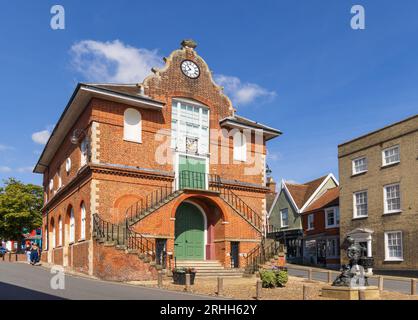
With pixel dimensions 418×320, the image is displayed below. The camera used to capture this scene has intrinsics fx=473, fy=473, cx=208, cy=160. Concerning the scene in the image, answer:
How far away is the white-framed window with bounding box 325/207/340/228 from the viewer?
38812 mm

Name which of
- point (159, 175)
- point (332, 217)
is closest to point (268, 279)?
point (159, 175)

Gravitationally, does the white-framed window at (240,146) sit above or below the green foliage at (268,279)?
above

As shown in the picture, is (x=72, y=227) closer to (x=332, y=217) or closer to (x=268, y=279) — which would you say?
(x=268, y=279)

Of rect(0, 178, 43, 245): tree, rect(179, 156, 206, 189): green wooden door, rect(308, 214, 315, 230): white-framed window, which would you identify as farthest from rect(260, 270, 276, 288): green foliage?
rect(0, 178, 43, 245): tree

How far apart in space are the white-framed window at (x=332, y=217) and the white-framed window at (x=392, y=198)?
8.57 m

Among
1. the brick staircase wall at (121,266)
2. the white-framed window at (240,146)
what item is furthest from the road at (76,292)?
the white-framed window at (240,146)

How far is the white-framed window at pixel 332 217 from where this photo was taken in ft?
127

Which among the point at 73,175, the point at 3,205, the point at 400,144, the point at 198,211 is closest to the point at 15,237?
the point at 3,205

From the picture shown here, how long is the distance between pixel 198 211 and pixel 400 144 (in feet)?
44.6

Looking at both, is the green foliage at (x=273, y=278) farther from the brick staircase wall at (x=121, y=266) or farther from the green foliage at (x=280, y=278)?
the brick staircase wall at (x=121, y=266)

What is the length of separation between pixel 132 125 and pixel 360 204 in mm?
17568

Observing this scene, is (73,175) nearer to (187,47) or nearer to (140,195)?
(140,195)

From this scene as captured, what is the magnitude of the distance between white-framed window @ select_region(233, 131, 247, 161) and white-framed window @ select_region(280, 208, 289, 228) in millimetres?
20020

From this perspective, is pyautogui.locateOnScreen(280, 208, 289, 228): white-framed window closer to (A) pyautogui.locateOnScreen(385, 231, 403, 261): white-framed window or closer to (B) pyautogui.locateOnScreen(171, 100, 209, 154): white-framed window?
(A) pyautogui.locateOnScreen(385, 231, 403, 261): white-framed window
